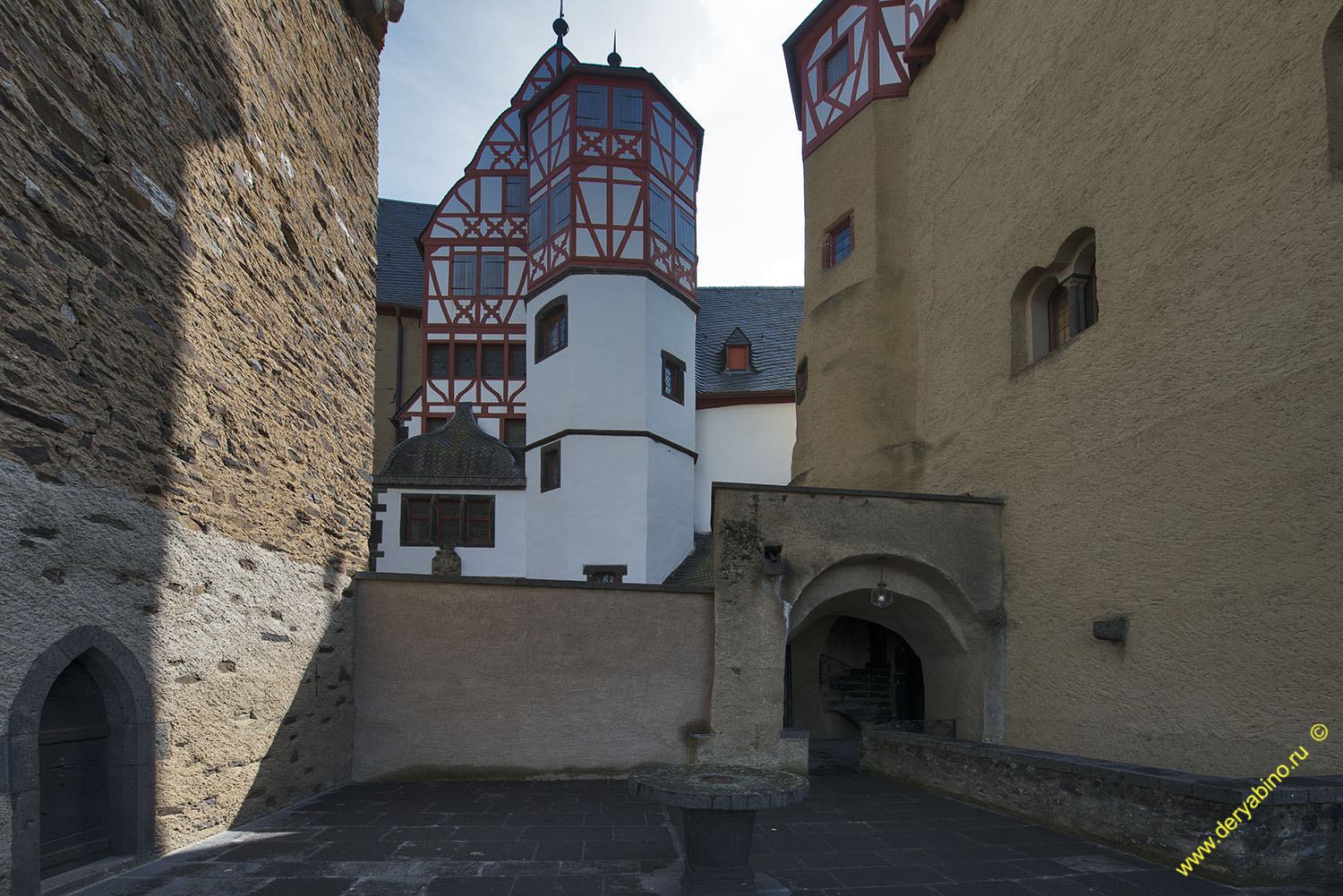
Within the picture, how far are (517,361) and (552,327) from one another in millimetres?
1953

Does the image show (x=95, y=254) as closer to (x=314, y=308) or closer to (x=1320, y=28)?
(x=314, y=308)

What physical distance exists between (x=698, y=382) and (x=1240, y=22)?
13.4 m

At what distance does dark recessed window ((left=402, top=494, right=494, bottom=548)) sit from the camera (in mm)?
17297

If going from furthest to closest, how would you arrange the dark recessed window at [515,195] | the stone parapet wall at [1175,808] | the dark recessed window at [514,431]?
the dark recessed window at [515,195] → the dark recessed window at [514,431] → the stone parapet wall at [1175,808]

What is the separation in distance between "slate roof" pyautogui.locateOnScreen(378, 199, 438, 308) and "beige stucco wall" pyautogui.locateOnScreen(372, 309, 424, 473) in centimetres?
52

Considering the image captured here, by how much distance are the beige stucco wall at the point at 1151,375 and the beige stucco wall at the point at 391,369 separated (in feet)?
A: 44.0

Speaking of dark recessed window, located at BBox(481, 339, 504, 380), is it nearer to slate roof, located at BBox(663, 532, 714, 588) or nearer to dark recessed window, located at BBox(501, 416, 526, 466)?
dark recessed window, located at BBox(501, 416, 526, 466)

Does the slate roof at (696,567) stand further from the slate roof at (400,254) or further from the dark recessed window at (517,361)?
the slate roof at (400,254)

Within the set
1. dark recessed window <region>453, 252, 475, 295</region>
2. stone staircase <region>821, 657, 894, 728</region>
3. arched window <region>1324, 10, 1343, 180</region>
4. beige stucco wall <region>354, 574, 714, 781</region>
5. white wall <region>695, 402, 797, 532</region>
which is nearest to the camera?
arched window <region>1324, 10, 1343, 180</region>

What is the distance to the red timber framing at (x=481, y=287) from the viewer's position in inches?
754

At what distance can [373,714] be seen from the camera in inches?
325

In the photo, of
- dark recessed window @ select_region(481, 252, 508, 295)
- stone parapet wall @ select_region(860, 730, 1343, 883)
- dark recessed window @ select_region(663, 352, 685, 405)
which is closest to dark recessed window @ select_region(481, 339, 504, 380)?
dark recessed window @ select_region(481, 252, 508, 295)

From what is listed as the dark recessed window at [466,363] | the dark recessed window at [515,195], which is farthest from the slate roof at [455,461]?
the dark recessed window at [515,195]

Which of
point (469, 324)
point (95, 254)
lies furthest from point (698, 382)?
point (95, 254)
